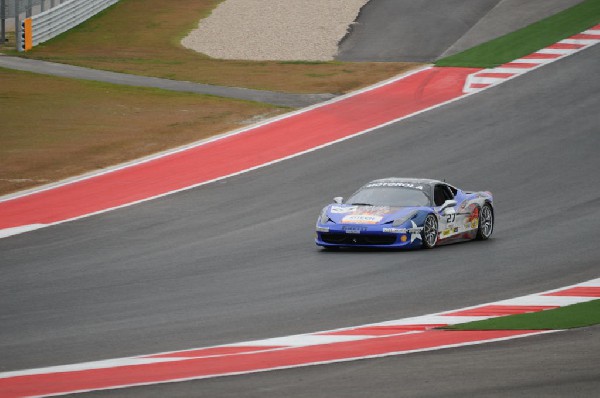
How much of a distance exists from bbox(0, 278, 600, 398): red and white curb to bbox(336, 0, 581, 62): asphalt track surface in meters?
27.6

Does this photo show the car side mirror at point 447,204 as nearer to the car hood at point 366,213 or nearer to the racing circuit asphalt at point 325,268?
the car hood at point 366,213

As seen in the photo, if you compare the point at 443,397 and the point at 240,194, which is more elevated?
the point at 443,397

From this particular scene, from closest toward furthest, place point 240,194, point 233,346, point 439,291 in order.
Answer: point 233,346, point 439,291, point 240,194

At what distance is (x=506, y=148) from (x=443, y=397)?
1986 centimetres

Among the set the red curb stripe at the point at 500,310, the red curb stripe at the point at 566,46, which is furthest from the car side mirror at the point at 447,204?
the red curb stripe at the point at 566,46

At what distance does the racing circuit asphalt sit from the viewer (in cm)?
1138

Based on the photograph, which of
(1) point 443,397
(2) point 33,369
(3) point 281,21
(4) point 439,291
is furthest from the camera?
(3) point 281,21

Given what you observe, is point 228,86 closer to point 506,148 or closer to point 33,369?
point 506,148

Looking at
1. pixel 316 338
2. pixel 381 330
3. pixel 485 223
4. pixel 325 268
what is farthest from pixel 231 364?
pixel 485 223

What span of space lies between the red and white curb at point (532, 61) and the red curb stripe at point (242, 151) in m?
0.50

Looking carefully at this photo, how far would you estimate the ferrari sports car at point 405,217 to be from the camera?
65.2 ft

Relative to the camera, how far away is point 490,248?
20391 millimetres

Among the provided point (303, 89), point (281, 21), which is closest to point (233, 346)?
point (303, 89)

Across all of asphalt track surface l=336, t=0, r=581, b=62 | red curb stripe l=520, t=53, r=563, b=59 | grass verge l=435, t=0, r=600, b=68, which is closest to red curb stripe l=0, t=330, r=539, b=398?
grass verge l=435, t=0, r=600, b=68
